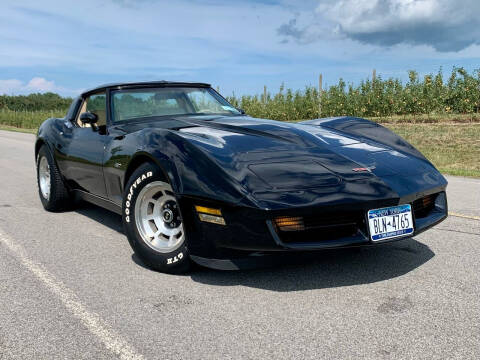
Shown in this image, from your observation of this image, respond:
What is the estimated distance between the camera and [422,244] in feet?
13.7

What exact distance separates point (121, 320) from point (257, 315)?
732 millimetres

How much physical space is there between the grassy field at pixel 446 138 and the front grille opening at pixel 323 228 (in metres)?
7.05

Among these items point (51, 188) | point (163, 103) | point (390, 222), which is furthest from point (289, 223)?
point (51, 188)

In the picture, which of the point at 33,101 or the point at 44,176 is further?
the point at 33,101

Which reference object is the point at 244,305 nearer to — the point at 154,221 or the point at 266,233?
the point at 266,233

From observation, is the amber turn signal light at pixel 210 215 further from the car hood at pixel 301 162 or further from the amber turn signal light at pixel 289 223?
the amber turn signal light at pixel 289 223

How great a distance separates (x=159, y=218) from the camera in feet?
11.9

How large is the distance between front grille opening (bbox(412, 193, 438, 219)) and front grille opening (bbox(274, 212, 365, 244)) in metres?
0.58

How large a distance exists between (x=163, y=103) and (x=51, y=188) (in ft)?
5.86

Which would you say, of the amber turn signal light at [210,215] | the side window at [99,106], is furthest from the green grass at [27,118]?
the amber turn signal light at [210,215]

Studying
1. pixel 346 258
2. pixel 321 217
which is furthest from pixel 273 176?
pixel 346 258

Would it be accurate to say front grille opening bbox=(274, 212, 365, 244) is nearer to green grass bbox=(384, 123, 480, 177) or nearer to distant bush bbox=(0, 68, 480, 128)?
green grass bbox=(384, 123, 480, 177)

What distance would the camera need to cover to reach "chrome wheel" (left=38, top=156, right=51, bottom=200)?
588 centimetres

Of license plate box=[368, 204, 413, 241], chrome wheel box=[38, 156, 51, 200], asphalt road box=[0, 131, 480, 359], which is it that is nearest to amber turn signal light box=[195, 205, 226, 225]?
asphalt road box=[0, 131, 480, 359]
